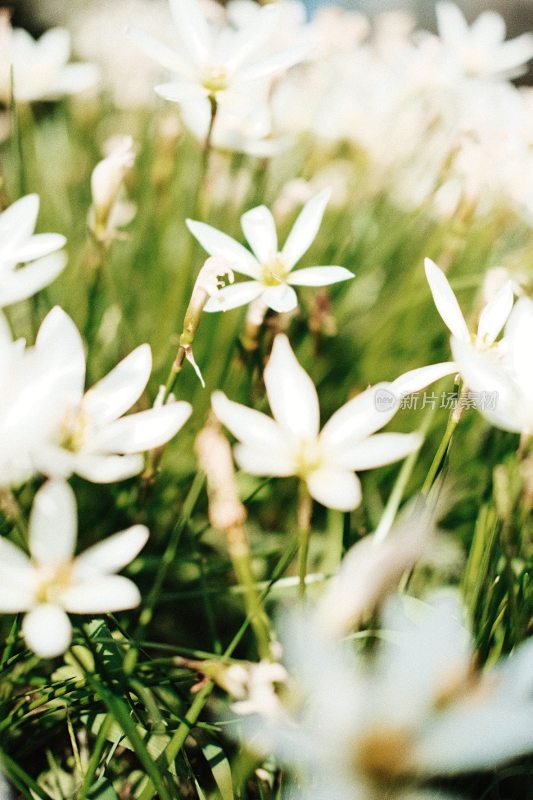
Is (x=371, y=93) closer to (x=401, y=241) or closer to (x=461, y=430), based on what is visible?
(x=401, y=241)

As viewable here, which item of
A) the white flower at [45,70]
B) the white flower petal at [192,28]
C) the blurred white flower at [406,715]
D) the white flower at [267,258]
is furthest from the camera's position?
the white flower at [45,70]

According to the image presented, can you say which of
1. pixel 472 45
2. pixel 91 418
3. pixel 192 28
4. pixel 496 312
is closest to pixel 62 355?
pixel 91 418

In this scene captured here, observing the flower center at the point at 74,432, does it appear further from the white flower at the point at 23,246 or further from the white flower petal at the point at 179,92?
the white flower petal at the point at 179,92

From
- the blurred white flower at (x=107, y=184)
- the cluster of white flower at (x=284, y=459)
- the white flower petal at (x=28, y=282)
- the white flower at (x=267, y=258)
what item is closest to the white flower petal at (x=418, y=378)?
the cluster of white flower at (x=284, y=459)

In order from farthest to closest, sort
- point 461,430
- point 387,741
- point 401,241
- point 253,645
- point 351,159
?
point 351,159 → point 401,241 → point 461,430 → point 253,645 → point 387,741

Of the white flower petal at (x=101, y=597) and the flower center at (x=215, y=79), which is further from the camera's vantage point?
the flower center at (x=215, y=79)

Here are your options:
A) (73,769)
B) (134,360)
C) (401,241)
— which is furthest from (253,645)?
(401,241)
